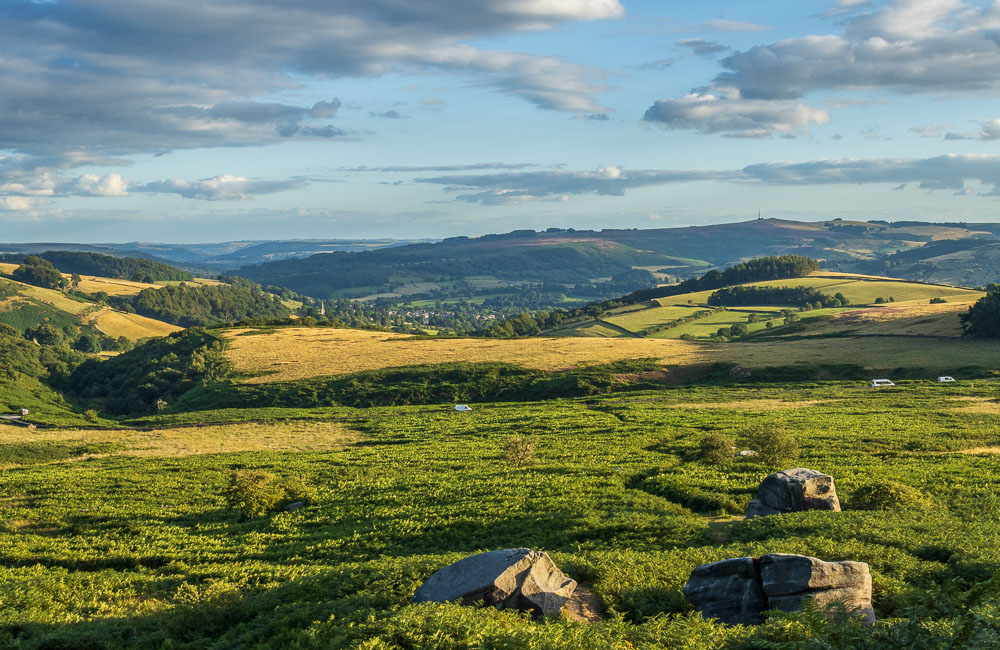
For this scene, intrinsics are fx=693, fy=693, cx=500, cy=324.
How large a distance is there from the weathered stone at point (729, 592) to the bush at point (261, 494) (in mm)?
21096

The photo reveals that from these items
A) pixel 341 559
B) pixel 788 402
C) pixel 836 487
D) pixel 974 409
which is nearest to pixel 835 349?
pixel 788 402

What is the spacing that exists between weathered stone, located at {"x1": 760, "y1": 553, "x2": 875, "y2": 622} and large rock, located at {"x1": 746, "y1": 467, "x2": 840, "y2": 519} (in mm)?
9430

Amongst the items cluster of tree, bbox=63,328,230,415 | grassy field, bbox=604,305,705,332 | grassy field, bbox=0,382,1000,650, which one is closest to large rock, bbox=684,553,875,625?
grassy field, bbox=0,382,1000,650

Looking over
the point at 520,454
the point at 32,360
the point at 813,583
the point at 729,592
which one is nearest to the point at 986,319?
the point at 520,454

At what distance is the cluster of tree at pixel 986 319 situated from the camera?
318 feet

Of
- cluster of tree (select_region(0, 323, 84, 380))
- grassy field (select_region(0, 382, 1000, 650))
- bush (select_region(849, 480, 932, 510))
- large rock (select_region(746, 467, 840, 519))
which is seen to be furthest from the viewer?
cluster of tree (select_region(0, 323, 84, 380))

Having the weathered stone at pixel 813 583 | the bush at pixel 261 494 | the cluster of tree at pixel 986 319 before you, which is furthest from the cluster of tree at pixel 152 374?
the cluster of tree at pixel 986 319

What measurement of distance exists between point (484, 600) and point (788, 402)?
60.6m

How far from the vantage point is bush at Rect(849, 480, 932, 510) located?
84.8 ft

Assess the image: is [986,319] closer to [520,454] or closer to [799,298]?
[520,454]

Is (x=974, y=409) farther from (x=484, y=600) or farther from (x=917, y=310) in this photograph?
(x=917, y=310)

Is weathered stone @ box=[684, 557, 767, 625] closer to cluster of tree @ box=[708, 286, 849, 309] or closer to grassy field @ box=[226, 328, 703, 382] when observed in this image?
grassy field @ box=[226, 328, 703, 382]

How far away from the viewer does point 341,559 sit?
23.6m

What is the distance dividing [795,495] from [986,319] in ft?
305
